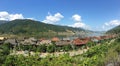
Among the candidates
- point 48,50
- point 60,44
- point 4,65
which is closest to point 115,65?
point 4,65

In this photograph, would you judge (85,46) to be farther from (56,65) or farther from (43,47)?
(56,65)

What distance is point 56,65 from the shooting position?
2239cm

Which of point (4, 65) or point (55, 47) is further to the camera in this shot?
point (55, 47)

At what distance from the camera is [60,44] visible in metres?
64.6

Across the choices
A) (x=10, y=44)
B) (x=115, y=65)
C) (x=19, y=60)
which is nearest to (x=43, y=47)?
(x=10, y=44)

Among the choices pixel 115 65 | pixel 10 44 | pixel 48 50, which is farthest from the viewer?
pixel 10 44

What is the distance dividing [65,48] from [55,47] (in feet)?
8.64

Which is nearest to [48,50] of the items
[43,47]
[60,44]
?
[43,47]

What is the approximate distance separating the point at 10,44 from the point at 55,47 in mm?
13276

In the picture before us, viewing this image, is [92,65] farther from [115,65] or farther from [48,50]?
[48,50]

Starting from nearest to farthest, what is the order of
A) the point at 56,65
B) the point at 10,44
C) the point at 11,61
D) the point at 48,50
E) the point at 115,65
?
the point at 115,65
the point at 56,65
the point at 11,61
the point at 48,50
the point at 10,44

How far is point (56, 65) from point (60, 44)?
42.2 m

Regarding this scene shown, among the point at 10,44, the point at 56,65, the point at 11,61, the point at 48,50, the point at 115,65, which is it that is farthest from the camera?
the point at 10,44

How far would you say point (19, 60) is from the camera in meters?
25.2
